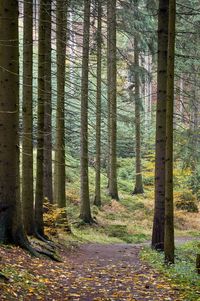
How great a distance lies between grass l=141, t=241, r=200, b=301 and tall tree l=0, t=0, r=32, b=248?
10.5ft

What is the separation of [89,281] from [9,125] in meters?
3.34

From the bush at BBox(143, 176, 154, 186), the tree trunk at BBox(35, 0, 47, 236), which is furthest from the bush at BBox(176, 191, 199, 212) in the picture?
the tree trunk at BBox(35, 0, 47, 236)

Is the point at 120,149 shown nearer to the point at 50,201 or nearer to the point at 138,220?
the point at 138,220

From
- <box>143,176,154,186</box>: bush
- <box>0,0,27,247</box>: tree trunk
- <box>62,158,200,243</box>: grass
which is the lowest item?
<box>62,158,200,243</box>: grass

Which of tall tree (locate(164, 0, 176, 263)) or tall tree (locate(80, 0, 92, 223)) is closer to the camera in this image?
tall tree (locate(164, 0, 176, 263))

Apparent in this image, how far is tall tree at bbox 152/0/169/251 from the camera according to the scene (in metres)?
12.5

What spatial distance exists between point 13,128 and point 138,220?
1475cm

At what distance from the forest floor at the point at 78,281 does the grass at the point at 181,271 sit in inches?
6.3

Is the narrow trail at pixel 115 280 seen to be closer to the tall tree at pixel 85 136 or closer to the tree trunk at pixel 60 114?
the tree trunk at pixel 60 114

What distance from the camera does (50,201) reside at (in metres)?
14.6

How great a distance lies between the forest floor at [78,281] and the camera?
654cm

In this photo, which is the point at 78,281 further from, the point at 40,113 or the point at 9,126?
the point at 40,113

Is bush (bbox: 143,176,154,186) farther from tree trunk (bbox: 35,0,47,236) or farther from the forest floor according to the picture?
the forest floor

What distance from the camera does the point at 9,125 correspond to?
8.69m
